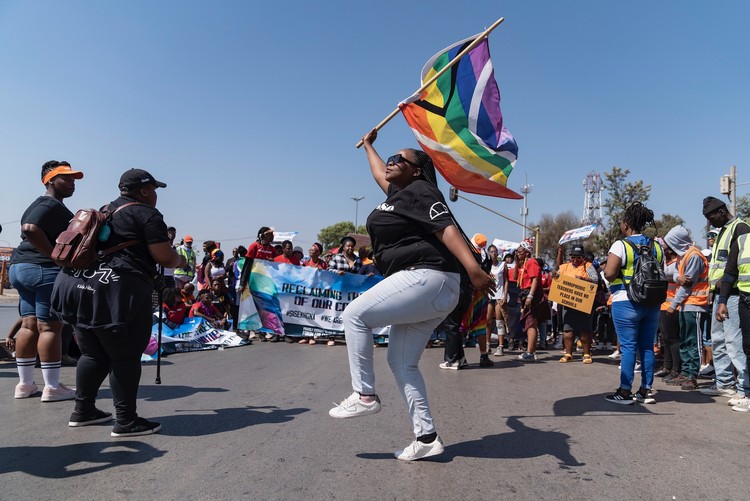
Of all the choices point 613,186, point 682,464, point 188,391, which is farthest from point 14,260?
point 613,186

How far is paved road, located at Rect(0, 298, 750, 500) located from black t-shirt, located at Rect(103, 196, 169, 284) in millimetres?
1194

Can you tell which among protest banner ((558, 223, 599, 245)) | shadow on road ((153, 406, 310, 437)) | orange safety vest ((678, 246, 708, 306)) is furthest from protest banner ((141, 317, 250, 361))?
protest banner ((558, 223, 599, 245))

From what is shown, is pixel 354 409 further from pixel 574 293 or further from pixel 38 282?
pixel 574 293

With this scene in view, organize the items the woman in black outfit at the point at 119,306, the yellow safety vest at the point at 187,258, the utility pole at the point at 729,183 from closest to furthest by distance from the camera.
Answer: the woman in black outfit at the point at 119,306 → the yellow safety vest at the point at 187,258 → the utility pole at the point at 729,183

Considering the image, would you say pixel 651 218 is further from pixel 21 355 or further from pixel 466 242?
pixel 21 355

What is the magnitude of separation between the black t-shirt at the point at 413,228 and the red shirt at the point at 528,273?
6498 millimetres

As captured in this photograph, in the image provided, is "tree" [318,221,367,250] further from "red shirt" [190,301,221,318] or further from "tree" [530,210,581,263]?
"red shirt" [190,301,221,318]

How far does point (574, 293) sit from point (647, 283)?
3.75m

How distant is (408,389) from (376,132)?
7.67 ft

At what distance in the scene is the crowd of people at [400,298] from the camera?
327 cm

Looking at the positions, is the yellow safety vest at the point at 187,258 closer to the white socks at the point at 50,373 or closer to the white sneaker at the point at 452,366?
the white sneaker at the point at 452,366

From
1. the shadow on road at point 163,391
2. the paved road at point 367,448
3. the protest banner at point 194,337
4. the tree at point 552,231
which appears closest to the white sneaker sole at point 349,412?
the paved road at point 367,448

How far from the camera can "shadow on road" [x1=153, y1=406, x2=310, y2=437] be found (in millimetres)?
3932

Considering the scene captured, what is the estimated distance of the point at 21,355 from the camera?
15.9 ft
